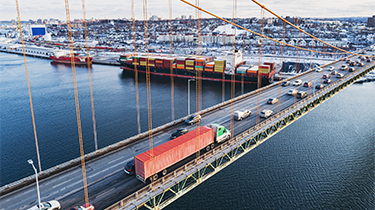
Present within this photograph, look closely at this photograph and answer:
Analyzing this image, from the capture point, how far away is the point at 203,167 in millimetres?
21719

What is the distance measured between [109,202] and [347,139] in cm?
3820

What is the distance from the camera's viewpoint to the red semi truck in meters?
19.9

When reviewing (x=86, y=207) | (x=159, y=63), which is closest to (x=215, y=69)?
(x=159, y=63)

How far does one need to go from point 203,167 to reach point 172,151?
288cm

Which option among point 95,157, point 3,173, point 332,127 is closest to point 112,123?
point 3,173

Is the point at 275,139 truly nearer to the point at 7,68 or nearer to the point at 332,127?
the point at 332,127

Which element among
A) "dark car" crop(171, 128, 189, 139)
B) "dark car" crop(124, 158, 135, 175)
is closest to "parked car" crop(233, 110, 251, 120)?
"dark car" crop(171, 128, 189, 139)

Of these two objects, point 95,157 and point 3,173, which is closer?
point 95,157

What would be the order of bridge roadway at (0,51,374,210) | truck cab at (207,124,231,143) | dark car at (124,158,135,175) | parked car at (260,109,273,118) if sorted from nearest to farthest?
bridge roadway at (0,51,374,210) < dark car at (124,158,135,175) < truck cab at (207,124,231,143) < parked car at (260,109,273,118)

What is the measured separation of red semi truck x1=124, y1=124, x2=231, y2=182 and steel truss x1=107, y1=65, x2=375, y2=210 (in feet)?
3.33

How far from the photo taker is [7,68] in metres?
101

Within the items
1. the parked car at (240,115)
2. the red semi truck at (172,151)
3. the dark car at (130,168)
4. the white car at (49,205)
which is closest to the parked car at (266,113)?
the parked car at (240,115)

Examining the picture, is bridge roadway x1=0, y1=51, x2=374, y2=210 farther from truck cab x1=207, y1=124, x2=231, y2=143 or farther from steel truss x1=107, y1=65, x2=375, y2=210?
truck cab x1=207, y1=124, x2=231, y2=143

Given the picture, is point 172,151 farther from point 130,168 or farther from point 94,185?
point 94,185
